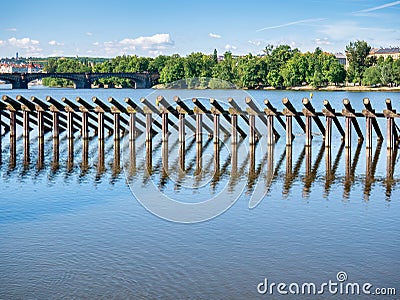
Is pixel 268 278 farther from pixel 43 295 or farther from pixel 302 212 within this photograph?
pixel 302 212

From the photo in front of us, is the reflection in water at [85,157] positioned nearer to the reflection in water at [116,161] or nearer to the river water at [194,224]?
the river water at [194,224]

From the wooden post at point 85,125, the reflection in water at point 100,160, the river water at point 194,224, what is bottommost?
the river water at point 194,224

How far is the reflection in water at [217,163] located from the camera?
2455 centimetres

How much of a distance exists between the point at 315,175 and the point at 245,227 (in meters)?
8.36

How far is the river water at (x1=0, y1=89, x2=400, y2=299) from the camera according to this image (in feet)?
45.8

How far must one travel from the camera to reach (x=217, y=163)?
95.3ft

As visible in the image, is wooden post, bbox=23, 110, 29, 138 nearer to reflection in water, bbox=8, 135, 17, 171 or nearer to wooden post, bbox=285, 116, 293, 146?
reflection in water, bbox=8, 135, 17, 171

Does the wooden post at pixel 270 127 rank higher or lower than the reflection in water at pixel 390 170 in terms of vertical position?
higher

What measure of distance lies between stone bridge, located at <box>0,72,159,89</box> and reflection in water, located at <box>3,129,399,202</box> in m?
114

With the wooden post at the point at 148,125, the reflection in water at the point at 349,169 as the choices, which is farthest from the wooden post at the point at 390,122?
the wooden post at the point at 148,125

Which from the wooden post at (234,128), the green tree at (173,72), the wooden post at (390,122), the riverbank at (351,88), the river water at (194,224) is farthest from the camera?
the green tree at (173,72)

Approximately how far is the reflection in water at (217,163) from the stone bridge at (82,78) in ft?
375

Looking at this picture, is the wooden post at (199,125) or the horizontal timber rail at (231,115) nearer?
the horizontal timber rail at (231,115)

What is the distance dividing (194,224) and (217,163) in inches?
417
